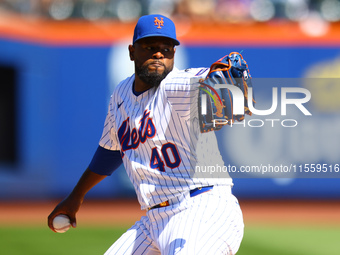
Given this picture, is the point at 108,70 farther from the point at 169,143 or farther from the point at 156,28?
the point at 169,143

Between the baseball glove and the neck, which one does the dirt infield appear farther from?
the baseball glove

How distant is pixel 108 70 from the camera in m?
10.4

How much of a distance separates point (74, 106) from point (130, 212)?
7.86 ft

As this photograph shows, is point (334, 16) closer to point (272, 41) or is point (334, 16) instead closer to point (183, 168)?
point (272, 41)

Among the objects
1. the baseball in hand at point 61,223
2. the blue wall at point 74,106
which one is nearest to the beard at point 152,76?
the baseball in hand at point 61,223

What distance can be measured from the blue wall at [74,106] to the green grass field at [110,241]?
94.8 inches

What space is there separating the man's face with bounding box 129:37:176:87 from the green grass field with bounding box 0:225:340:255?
137 inches

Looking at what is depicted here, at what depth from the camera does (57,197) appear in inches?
408

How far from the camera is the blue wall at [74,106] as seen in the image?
33.5 ft

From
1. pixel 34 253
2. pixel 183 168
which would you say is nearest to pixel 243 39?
pixel 34 253

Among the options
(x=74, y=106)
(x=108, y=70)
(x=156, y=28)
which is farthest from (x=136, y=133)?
(x=74, y=106)

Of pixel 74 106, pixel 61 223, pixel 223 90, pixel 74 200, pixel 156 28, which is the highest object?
pixel 156 28

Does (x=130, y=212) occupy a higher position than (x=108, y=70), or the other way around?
(x=108, y=70)

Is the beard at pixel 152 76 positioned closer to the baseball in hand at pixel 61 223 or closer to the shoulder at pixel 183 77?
the shoulder at pixel 183 77
